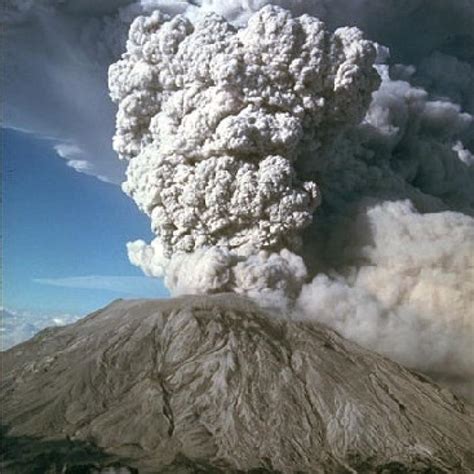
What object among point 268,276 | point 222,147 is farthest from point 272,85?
point 268,276

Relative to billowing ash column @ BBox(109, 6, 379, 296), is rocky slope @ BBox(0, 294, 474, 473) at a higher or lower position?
lower

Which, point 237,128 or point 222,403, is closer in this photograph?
point 222,403

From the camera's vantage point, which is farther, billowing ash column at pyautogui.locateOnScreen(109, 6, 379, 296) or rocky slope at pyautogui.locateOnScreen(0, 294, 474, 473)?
billowing ash column at pyautogui.locateOnScreen(109, 6, 379, 296)

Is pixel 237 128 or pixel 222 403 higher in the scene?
pixel 237 128
